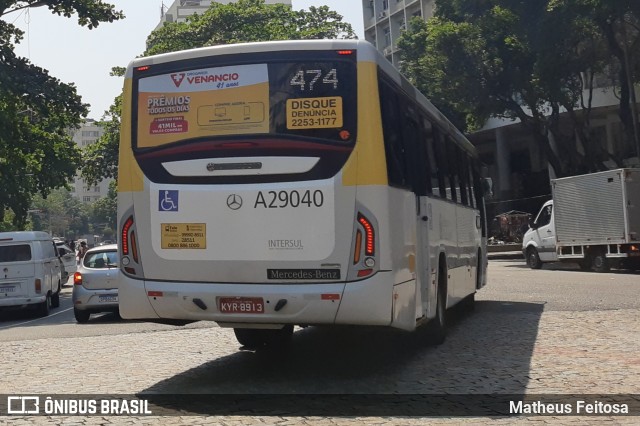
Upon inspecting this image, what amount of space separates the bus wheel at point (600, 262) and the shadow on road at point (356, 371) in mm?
14298

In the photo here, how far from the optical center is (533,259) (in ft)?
96.8

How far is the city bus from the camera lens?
295 inches

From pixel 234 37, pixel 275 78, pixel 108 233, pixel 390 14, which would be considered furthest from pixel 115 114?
pixel 108 233

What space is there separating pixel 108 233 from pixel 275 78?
163631mm

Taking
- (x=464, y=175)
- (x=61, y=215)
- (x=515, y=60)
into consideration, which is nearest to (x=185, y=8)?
(x=61, y=215)

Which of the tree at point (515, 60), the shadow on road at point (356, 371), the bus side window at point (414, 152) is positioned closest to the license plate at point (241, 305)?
the shadow on road at point (356, 371)

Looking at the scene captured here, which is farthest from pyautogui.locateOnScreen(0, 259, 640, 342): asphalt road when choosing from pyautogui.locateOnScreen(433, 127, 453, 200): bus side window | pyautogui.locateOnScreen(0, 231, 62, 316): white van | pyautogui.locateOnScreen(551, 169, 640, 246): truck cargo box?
pyautogui.locateOnScreen(433, 127, 453, 200): bus side window

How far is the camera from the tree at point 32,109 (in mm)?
27480

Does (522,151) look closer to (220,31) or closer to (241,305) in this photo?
(220,31)

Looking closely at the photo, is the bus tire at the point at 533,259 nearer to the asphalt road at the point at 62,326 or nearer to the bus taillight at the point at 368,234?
the asphalt road at the point at 62,326

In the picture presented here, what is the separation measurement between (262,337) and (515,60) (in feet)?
88.1

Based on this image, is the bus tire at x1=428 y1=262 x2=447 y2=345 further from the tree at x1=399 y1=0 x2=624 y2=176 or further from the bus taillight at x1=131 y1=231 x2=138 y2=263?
the tree at x1=399 y1=0 x2=624 y2=176

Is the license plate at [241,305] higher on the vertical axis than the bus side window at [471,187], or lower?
lower

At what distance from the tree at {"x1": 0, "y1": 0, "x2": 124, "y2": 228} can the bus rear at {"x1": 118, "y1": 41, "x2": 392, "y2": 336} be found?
20535mm
